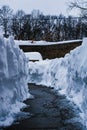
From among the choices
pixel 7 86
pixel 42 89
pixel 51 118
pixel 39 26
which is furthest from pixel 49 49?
pixel 51 118

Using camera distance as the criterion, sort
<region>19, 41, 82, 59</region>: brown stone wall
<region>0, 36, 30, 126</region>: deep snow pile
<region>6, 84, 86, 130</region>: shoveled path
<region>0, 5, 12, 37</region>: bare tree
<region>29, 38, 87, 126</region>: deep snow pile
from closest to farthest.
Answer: <region>6, 84, 86, 130</region>: shoveled path, <region>0, 36, 30, 126</region>: deep snow pile, <region>29, 38, 87, 126</region>: deep snow pile, <region>19, 41, 82, 59</region>: brown stone wall, <region>0, 5, 12, 37</region>: bare tree

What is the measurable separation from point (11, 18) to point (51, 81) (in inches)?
1704

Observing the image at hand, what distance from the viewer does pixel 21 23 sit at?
6675cm

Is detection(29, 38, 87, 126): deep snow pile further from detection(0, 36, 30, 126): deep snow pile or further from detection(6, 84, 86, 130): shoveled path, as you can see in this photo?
detection(0, 36, 30, 126): deep snow pile

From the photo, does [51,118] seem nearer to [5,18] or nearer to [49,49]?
[49,49]

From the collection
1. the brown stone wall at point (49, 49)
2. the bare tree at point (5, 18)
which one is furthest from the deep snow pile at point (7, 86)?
the bare tree at point (5, 18)

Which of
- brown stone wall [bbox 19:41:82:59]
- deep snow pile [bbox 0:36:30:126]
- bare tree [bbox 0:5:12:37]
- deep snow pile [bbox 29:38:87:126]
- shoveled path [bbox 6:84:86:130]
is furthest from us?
bare tree [bbox 0:5:12:37]

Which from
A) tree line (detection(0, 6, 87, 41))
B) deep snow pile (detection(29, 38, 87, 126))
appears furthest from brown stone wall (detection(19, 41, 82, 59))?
deep snow pile (detection(29, 38, 87, 126))

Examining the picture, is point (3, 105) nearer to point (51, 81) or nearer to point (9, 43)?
point (9, 43)

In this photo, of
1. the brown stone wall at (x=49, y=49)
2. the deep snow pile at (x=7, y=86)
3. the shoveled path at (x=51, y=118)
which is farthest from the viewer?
the brown stone wall at (x=49, y=49)

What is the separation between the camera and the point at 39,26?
67562 mm

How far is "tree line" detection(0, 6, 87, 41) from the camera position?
6488 cm

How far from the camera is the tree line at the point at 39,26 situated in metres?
64.9

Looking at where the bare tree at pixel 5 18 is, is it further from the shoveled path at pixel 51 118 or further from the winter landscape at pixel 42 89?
the shoveled path at pixel 51 118
